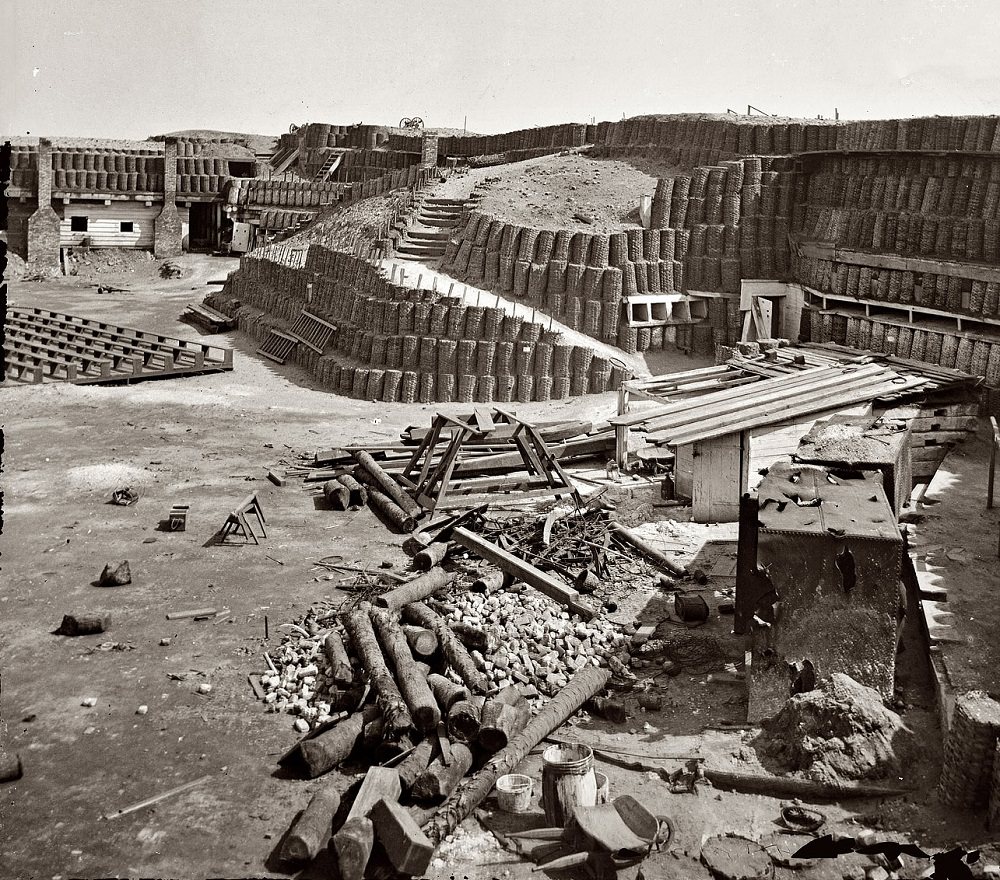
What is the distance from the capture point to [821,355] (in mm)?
21578

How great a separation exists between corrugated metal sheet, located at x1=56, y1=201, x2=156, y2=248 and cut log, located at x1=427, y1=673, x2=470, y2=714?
1595 inches

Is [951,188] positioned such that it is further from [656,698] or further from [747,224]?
[656,698]

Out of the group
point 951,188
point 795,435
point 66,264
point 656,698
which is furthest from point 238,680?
point 66,264

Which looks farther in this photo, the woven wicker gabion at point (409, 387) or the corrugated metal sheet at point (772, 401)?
the woven wicker gabion at point (409, 387)

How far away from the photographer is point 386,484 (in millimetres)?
18047

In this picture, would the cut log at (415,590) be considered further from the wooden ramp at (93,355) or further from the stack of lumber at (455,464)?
the wooden ramp at (93,355)

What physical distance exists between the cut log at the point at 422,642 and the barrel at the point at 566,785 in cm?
305

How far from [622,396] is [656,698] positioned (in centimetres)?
954

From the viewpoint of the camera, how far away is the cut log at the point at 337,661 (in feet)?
36.3

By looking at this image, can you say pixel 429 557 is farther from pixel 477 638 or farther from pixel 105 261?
pixel 105 261

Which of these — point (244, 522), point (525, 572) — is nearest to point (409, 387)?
point (244, 522)

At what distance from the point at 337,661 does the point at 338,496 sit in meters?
6.78

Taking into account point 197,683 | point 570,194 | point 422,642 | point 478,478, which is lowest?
point 197,683

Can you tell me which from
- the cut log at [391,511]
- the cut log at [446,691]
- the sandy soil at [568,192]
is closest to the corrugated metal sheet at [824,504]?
the cut log at [446,691]
